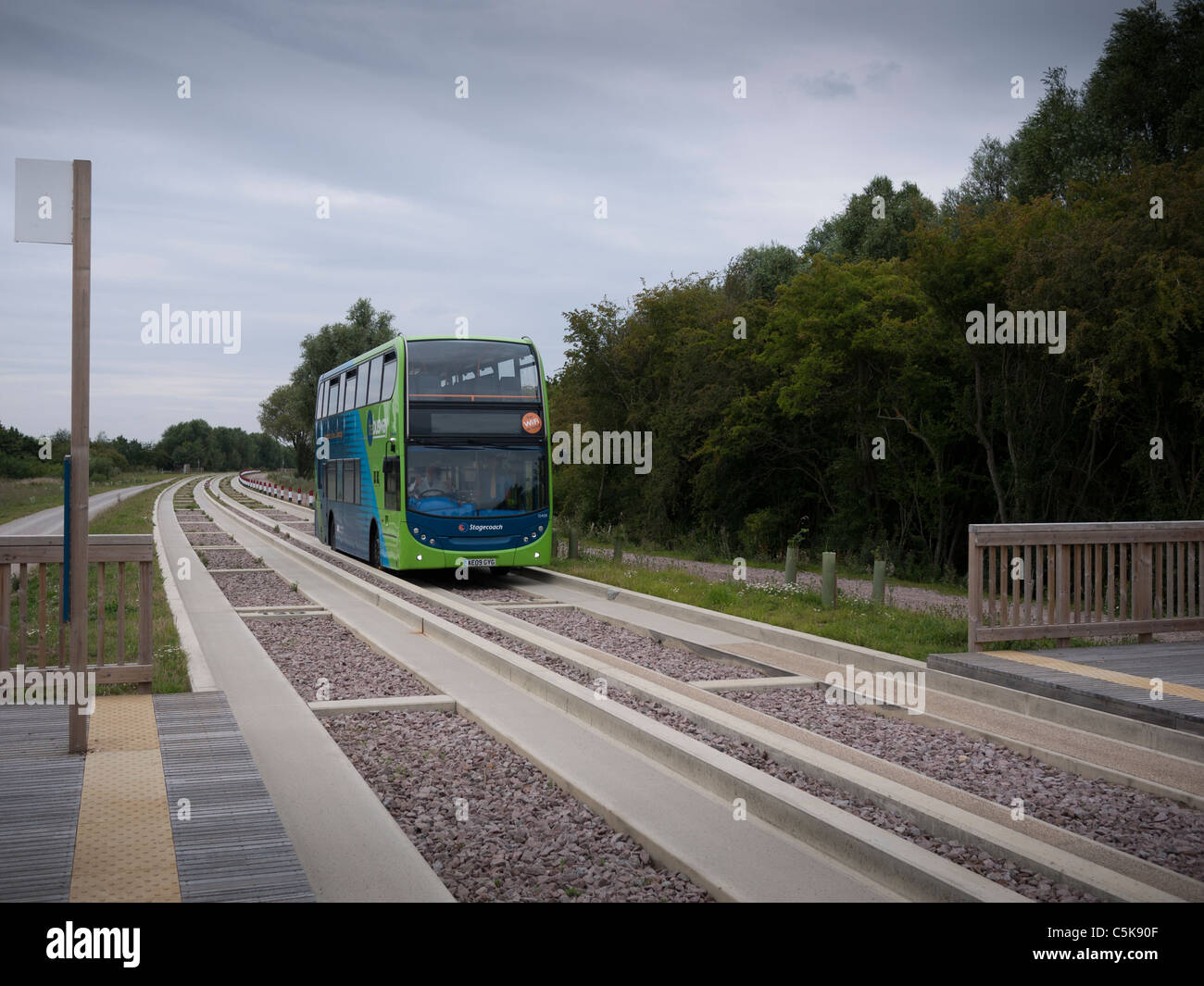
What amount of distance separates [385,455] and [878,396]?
36.8 ft

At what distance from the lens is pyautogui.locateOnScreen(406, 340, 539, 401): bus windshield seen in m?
18.8

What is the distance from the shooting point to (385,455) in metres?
19.8

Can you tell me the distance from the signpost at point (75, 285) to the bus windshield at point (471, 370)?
40.7 ft

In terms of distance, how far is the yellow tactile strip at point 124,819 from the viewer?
4262mm

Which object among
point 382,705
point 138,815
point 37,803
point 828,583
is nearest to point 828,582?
point 828,583

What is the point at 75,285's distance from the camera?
6.22m

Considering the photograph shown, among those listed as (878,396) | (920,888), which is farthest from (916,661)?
(878,396)

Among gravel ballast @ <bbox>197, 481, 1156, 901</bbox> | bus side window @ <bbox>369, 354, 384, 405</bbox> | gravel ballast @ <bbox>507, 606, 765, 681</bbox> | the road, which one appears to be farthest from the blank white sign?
the road

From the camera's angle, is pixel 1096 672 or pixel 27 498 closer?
pixel 1096 672

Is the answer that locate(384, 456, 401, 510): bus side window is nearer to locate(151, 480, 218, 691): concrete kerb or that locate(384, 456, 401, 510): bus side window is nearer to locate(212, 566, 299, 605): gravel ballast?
locate(212, 566, 299, 605): gravel ballast

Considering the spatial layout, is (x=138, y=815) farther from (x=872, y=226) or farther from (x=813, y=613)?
(x=872, y=226)

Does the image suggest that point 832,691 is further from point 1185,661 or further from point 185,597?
point 185,597

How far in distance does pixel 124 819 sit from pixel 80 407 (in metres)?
2.44

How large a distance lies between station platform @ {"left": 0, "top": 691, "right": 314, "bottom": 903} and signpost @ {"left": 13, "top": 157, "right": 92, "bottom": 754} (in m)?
0.47
